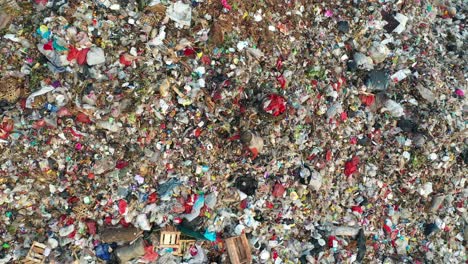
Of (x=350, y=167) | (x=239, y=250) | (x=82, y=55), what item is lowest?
(x=239, y=250)

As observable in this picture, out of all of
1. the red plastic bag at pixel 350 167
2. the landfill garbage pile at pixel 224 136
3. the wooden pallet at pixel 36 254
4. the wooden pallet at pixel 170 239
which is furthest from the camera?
the red plastic bag at pixel 350 167

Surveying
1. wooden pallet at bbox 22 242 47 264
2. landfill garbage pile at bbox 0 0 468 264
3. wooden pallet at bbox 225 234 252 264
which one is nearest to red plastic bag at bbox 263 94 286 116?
landfill garbage pile at bbox 0 0 468 264

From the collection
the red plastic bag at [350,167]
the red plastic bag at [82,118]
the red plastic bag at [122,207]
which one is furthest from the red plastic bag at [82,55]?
the red plastic bag at [350,167]

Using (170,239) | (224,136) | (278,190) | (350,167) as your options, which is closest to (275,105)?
(224,136)

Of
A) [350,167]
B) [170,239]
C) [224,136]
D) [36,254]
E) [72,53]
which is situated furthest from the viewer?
[350,167]

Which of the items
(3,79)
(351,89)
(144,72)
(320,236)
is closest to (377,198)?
(320,236)

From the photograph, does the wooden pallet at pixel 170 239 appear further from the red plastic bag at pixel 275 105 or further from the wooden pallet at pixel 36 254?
the red plastic bag at pixel 275 105

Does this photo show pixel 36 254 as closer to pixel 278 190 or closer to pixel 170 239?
pixel 170 239

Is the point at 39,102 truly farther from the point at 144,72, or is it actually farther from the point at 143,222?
the point at 143,222
